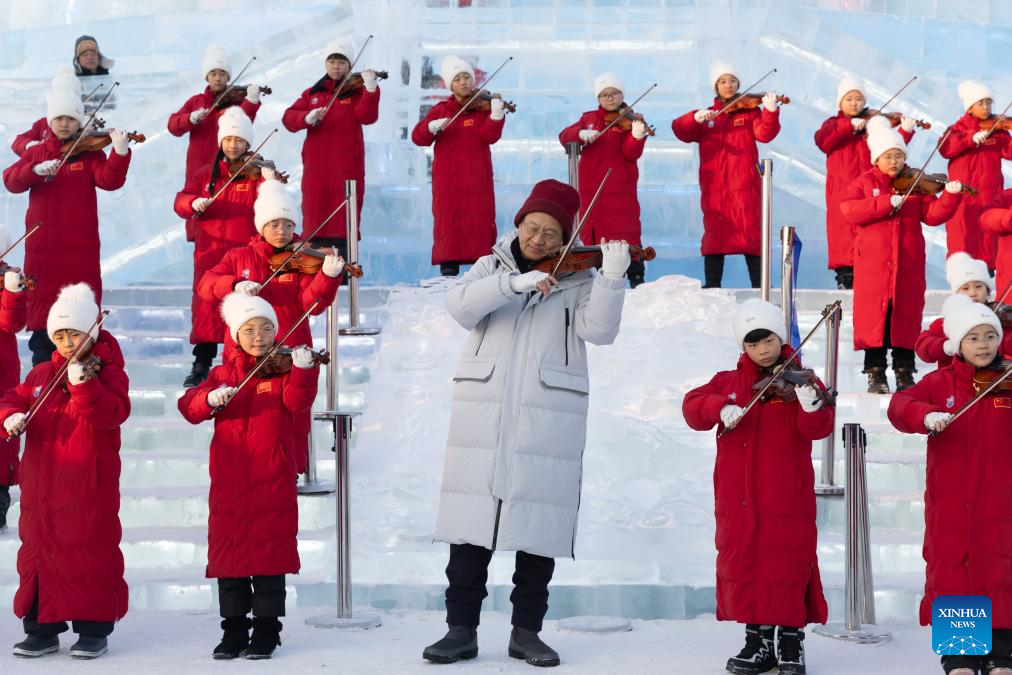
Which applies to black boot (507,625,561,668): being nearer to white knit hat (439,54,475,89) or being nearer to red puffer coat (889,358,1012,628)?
red puffer coat (889,358,1012,628)

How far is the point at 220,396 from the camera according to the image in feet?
17.8

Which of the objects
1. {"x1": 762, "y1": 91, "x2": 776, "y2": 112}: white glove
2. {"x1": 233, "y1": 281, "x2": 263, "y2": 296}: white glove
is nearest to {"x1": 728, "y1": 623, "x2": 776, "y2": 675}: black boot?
{"x1": 233, "y1": 281, "x2": 263, "y2": 296}: white glove

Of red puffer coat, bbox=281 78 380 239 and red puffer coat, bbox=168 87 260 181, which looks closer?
red puffer coat, bbox=168 87 260 181

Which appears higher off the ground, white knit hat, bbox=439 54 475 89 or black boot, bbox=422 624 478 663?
white knit hat, bbox=439 54 475 89

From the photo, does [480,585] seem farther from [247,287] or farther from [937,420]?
[247,287]

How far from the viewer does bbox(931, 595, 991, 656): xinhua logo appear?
16.3ft

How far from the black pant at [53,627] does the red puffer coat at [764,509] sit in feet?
6.89

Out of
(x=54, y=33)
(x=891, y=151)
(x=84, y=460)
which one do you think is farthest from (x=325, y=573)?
(x=54, y=33)

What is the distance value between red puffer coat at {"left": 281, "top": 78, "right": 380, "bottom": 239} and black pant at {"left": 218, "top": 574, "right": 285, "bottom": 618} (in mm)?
4628

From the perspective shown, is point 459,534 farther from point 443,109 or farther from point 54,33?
point 54,33

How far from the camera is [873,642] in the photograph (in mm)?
5680

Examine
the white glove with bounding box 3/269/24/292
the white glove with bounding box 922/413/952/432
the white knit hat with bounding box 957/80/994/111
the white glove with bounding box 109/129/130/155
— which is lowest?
the white glove with bounding box 922/413/952/432

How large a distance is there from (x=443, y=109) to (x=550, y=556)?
520 centimetres

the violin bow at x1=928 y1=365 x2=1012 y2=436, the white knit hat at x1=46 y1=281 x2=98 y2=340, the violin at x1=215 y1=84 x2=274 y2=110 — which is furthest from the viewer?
the violin at x1=215 y1=84 x2=274 y2=110
